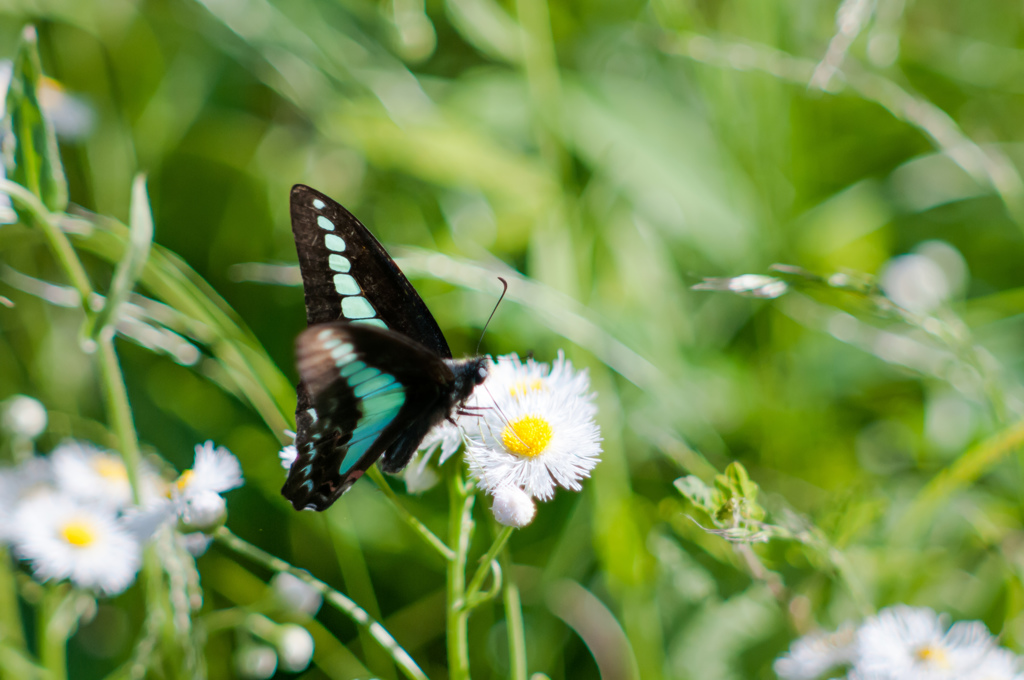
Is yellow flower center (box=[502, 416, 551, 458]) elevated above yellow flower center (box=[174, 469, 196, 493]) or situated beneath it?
elevated above

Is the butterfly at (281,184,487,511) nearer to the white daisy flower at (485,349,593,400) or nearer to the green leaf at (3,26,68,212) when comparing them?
the white daisy flower at (485,349,593,400)

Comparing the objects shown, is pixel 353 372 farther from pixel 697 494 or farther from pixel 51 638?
pixel 51 638

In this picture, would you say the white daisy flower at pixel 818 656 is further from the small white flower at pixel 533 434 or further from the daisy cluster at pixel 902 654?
the small white flower at pixel 533 434

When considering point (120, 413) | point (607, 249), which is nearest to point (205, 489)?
point (120, 413)

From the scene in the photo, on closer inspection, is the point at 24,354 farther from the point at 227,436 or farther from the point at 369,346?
the point at 369,346

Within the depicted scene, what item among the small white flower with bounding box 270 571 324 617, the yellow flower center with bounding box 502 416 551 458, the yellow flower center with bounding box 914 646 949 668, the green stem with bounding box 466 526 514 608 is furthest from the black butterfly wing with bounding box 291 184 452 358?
the yellow flower center with bounding box 914 646 949 668

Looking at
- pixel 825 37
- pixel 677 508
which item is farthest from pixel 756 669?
pixel 825 37
